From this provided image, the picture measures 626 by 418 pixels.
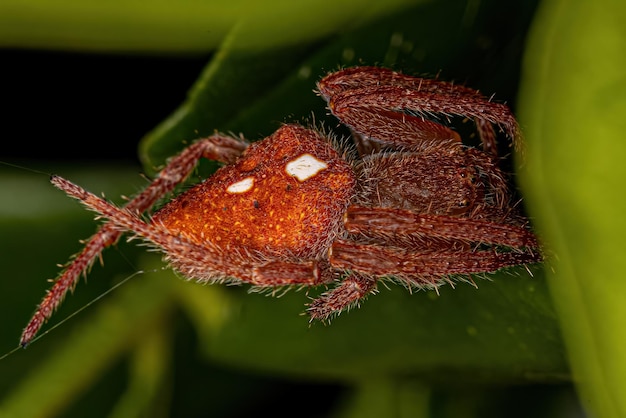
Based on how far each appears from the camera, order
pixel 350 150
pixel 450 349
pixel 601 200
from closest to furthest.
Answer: pixel 601 200 < pixel 450 349 < pixel 350 150

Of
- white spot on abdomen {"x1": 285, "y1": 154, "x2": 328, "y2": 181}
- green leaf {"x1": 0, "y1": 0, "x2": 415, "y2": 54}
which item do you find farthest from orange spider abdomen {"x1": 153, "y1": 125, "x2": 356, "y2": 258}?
green leaf {"x1": 0, "y1": 0, "x2": 415, "y2": 54}

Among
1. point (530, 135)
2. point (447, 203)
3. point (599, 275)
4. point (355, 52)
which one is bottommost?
point (599, 275)

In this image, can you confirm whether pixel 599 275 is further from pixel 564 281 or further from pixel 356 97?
pixel 356 97

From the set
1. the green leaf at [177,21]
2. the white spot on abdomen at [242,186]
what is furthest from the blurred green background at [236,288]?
the white spot on abdomen at [242,186]

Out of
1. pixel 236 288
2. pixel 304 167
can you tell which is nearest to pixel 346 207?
pixel 304 167

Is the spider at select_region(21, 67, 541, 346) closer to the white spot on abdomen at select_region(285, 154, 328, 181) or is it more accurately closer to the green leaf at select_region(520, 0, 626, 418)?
the white spot on abdomen at select_region(285, 154, 328, 181)

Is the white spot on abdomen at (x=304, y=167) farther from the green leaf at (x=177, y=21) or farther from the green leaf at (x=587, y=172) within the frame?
the green leaf at (x=587, y=172)

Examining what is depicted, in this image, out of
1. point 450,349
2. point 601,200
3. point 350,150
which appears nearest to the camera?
point 601,200

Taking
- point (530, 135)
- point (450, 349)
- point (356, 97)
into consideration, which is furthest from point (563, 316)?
point (356, 97)
